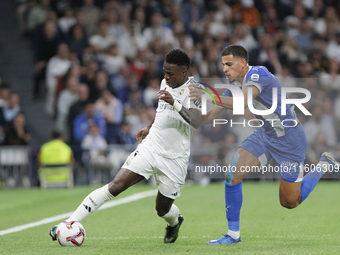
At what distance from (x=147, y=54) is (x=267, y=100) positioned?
11.2 m

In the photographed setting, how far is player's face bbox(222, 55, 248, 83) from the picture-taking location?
21.8ft

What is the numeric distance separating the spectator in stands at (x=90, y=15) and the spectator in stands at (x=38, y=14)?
3.78 ft

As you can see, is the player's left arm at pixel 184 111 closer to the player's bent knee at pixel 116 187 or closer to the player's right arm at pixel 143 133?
the player's right arm at pixel 143 133

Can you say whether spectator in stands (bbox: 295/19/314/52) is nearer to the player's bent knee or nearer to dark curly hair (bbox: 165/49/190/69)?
dark curly hair (bbox: 165/49/190/69)

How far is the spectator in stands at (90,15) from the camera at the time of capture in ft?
60.9

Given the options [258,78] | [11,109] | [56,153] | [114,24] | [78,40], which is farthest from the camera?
[114,24]

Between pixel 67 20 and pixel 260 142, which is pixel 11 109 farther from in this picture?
pixel 260 142

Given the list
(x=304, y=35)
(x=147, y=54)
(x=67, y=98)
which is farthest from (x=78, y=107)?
(x=304, y=35)

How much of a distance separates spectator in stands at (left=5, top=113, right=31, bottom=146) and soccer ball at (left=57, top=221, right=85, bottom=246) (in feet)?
32.0

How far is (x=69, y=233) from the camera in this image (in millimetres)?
6188

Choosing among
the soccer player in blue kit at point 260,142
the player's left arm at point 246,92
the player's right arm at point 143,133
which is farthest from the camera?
the player's right arm at point 143,133

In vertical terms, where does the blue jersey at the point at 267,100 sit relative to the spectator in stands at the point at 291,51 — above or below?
below

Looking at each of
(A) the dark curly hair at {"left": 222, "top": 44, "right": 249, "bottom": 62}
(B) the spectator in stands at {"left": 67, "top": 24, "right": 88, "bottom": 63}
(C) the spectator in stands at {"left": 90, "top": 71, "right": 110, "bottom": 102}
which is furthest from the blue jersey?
(B) the spectator in stands at {"left": 67, "top": 24, "right": 88, "bottom": 63}

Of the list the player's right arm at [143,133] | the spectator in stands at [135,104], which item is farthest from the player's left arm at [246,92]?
the spectator in stands at [135,104]
